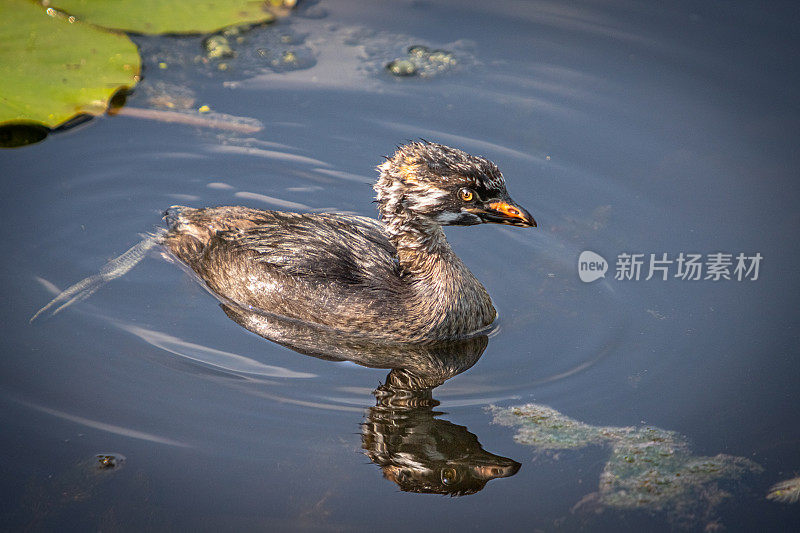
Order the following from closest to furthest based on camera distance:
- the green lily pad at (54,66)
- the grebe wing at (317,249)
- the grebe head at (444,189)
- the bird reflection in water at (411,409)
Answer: the bird reflection in water at (411,409), the grebe head at (444,189), the grebe wing at (317,249), the green lily pad at (54,66)

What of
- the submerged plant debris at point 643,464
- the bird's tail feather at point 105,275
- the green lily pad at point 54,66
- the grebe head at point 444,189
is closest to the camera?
the submerged plant debris at point 643,464

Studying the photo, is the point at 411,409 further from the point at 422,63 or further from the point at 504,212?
the point at 422,63

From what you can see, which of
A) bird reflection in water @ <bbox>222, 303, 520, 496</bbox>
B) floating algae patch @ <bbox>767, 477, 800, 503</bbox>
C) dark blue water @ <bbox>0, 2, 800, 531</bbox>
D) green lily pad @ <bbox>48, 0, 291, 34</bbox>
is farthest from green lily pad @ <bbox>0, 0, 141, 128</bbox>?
floating algae patch @ <bbox>767, 477, 800, 503</bbox>

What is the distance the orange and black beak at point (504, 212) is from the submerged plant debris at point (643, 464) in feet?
4.24

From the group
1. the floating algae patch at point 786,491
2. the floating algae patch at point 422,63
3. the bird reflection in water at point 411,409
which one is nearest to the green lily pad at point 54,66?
the floating algae patch at point 422,63

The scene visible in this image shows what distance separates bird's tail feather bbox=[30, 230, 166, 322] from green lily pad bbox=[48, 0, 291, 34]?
264 centimetres

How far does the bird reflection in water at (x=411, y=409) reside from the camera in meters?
5.30

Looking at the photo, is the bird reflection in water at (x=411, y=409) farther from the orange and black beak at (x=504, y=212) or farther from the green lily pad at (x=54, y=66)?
the green lily pad at (x=54, y=66)

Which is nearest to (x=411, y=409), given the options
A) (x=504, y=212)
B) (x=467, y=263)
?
(x=504, y=212)

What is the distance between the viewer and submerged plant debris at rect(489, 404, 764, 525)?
5.12m

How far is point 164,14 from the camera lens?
870 cm

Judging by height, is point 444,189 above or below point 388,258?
above

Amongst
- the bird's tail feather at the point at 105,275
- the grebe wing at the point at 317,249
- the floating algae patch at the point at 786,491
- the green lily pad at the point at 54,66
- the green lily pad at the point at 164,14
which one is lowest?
the floating algae patch at the point at 786,491

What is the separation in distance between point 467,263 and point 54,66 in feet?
13.8
